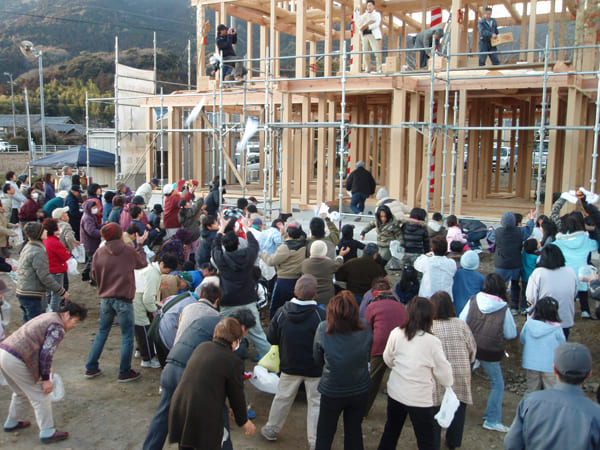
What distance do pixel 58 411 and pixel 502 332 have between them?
3.96 m

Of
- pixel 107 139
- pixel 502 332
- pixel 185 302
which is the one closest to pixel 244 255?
pixel 185 302

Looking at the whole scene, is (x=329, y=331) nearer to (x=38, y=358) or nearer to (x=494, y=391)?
(x=494, y=391)

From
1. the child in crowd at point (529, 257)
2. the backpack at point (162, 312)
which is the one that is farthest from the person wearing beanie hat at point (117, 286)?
the child in crowd at point (529, 257)

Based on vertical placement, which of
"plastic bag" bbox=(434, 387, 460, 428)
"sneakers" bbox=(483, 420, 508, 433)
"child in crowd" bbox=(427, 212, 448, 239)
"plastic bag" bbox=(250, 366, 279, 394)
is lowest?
"sneakers" bbox=(483, 420, 508, 433)

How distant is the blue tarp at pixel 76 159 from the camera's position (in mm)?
14961

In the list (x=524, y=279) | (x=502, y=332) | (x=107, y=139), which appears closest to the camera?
(x=502, y=332)

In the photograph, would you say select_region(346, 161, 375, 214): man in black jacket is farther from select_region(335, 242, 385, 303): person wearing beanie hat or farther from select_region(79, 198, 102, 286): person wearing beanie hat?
select_region(335, 242, 385, 303): person wearing beanie hat

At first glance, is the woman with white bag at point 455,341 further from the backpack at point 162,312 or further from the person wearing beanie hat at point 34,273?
the person wearing beanie hat at point 34,273

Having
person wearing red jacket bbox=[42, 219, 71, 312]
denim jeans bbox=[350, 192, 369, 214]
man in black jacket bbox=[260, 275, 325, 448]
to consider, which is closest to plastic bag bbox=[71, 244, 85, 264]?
person wearing red jacket bbox=[42, 219, 71, 312]

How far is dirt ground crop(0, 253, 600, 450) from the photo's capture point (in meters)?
4.40

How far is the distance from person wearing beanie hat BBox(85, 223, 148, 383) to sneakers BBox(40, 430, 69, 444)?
3.49 feet

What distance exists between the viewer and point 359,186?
1101 centimetres

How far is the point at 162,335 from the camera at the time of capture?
4.55 meters

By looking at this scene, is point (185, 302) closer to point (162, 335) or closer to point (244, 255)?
point (162, 335)
